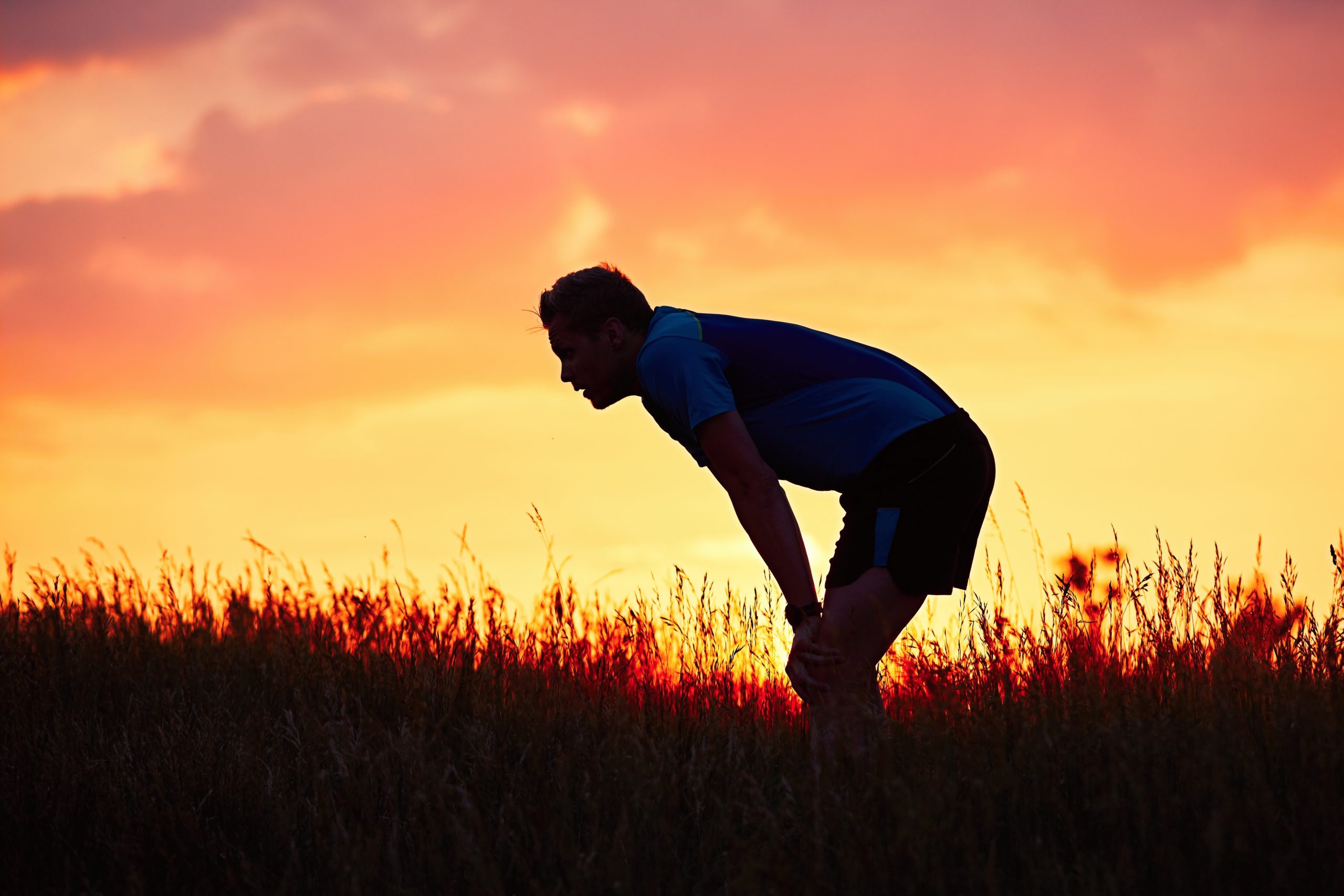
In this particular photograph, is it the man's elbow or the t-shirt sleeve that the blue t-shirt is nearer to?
the t-shirt sleeve

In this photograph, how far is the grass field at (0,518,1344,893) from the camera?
3.00m

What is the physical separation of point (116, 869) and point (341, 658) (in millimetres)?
1774

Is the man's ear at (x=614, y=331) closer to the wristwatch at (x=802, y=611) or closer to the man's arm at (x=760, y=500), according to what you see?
the man's arm at (x=760, y=500)

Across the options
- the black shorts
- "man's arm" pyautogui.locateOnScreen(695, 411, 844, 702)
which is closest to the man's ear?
"man's arm" pyautogui.locateOnScreen(695, 411, 844, 702)

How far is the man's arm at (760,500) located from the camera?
3.26 meters

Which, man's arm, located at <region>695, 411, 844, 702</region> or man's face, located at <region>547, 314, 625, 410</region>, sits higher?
man's face, located at <region>547, 314, 625, 410</region>

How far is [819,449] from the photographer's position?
3.54 metres

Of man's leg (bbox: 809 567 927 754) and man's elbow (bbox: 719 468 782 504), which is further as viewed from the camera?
man's leg (bbox: 809 567 927 754)

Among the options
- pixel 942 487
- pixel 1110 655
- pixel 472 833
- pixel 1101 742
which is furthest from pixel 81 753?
pixel 1110 655

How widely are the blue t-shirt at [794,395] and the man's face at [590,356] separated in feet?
0.44

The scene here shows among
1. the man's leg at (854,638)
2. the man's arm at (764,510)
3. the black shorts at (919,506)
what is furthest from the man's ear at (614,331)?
the man's leg at (854,638)

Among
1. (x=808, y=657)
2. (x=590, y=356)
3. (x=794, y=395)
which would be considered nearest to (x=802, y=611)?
(x=808, y=657)

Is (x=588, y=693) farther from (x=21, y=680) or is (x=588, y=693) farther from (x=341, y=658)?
(x=21, y=680)

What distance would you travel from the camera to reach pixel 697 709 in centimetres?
450
